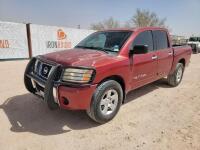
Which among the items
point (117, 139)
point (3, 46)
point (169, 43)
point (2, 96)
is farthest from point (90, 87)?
point (3, 46)

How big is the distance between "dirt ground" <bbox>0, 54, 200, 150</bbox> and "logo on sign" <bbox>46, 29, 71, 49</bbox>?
10735 mm

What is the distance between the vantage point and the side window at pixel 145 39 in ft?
15.3

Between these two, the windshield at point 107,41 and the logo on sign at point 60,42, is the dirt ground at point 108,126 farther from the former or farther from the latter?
the logo on sign at point 60,42

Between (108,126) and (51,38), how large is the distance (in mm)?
13010

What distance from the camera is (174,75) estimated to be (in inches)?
252

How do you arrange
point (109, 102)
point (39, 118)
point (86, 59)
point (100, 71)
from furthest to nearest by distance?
1. point (39, 118)
2. point (109, 102)
3. point (86, 59)
4. point (100, 71)

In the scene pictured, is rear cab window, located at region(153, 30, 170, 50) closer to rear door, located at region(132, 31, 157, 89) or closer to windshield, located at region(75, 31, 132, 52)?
rear door, located at region(132, 31, 157, 89)

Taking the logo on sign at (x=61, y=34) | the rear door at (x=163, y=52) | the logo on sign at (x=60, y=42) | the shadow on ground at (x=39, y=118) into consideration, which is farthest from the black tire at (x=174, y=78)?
the logo on sign at (x=61, y=34)

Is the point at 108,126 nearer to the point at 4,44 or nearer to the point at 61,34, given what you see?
the point at 4,44

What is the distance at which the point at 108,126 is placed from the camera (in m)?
3.83

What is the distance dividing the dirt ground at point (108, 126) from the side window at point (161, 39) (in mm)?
1358

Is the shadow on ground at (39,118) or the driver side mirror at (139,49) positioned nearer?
the shadow on ground at (39,118)

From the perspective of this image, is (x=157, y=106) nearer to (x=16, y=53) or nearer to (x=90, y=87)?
(x=90, y=87)

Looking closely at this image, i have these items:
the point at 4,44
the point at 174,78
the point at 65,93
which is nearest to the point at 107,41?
the point at 65,93
